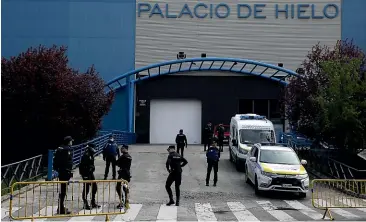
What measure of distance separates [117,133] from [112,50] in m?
7.50

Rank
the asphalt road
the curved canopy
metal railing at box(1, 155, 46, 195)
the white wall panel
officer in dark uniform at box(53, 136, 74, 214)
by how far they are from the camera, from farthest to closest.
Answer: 1. the white wall panel
2. the curved canopy
3. metal railing at box(1, 155, 46, 195)
4. the asphalt road
5. officer in dark uniform at box(53, 136, 74, 214)

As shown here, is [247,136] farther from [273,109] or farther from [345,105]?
[273,109]

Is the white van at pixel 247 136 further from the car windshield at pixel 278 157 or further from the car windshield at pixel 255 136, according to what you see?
the car windshield at pixel 278 157

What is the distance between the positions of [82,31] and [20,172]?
24.9 m

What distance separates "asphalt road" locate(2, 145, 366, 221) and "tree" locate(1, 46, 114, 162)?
9.50 feet

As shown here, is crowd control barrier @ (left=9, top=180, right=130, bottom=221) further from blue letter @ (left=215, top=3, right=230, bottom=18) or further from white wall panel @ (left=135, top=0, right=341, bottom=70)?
blue letter @ (left=215, top=3, right=230, bottom=18)

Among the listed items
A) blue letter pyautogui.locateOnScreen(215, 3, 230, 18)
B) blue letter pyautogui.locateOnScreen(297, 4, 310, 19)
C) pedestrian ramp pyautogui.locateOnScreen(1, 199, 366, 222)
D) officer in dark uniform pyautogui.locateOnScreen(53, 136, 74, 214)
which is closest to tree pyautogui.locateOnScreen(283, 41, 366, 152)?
pedestrian ramp pyautogui.locateOnScreen(1, 199, 366, 222)

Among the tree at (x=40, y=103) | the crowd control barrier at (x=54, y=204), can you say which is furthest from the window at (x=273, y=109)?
the crowd control barrier at (x=54, y=204)

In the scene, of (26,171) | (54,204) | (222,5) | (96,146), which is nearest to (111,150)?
(26,171)

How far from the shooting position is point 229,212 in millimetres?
13422

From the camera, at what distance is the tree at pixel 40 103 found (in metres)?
22.0

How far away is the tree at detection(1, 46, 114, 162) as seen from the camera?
72.1 ft

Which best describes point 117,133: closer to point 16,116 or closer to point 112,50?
point 112,50

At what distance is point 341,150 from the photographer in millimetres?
23141
